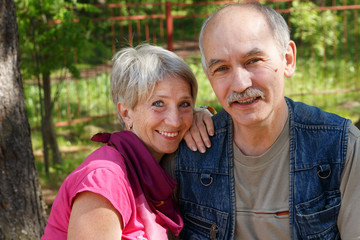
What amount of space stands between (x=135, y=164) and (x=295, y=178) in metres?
0.78

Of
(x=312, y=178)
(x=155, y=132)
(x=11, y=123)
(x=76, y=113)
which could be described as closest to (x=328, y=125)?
(x=312, y=178)

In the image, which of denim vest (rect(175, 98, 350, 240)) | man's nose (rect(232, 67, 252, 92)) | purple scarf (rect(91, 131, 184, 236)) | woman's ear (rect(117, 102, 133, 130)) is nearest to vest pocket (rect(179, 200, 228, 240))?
denim vest (rect(175, 98, 350, 240))

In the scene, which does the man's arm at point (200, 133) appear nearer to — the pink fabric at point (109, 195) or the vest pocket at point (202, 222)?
the vest pocket at point (202, 222)

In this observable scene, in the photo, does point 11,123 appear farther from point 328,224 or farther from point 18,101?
point 328,224

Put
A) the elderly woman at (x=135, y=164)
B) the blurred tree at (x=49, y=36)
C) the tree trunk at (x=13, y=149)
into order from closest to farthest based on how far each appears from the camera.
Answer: the elderly woman at (x=135, y=164) → the tree trunk at (x=13, y=149) → the blurred tree at (x=49, y=36)

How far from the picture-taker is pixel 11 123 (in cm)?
322

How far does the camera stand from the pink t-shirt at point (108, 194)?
2076mm

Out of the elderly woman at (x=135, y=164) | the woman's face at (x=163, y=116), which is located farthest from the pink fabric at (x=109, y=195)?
the woman's face at (x=163, y=116)

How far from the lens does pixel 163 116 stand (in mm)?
2459

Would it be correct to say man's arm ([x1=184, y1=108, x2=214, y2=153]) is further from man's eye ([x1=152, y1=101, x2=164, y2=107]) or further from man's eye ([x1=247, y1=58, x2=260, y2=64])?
man's eye ([x1=247, y1=58, x2=260, y2=64])

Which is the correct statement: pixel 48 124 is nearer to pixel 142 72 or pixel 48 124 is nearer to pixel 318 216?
pixel 142 72

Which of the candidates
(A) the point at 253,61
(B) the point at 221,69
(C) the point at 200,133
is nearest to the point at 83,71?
(C) the point at 200,133

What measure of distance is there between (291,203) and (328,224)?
8.2 inches

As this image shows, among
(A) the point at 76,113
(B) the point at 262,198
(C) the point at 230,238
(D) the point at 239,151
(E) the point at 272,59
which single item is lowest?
(A) the point at 76,113
